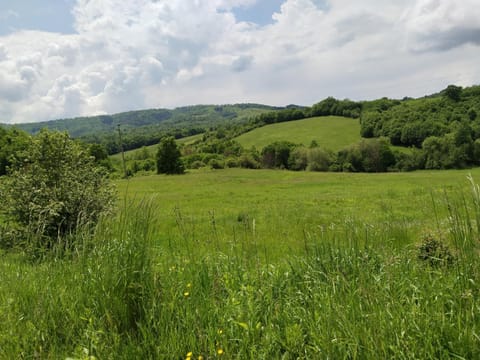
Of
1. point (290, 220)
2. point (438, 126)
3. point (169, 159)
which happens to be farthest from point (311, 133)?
point (290, 220)

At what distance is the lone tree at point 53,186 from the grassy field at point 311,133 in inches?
3250

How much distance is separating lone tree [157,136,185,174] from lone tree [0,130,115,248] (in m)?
58.8

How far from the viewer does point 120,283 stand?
374 centimetres

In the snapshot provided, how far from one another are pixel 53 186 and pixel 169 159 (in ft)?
198

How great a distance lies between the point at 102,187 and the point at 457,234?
936cm

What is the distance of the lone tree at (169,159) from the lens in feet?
224

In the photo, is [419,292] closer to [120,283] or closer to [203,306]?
[203,306]

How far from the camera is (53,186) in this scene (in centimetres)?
923

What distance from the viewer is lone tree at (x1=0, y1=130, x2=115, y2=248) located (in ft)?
28.7

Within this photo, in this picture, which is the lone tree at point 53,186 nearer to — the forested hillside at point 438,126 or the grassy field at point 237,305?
the grassy field at point 237,305

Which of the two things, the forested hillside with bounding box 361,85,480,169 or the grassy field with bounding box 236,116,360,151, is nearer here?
the forested hillside with bounding box 361,85,480,169

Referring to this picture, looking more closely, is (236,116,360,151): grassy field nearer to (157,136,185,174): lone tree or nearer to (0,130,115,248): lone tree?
(157,136,185,174): lone tree

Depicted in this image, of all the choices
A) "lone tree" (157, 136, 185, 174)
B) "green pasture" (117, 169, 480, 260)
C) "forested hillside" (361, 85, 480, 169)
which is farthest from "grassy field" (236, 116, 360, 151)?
"green pasture" (117, 169, 480, 260)

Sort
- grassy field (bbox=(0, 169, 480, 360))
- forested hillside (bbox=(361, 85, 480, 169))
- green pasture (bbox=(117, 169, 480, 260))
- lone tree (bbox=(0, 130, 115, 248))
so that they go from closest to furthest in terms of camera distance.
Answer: grassy field (bbox=(0, 169, 480, 360))
green pasture (bbox=(117, 169, 480, 260))
lone tree (bbox=(0, 130, 115, 248))
forested hillside (bbox=(361, 85, 480, 169))
